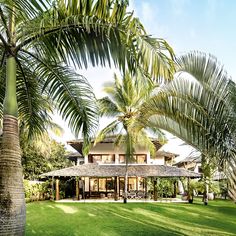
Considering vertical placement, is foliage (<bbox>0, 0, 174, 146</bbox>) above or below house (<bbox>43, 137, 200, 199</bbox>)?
above

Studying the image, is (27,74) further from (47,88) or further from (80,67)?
(80,67)

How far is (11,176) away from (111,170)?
25577mm

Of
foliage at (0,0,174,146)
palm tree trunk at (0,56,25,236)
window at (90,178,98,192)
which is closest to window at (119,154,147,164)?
window at (90,178,98,192)

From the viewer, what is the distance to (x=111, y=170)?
1152 inches

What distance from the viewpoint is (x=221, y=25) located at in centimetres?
798

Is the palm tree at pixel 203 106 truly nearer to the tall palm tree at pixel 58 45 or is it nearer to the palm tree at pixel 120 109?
the tall palm tree at pixel 58 45

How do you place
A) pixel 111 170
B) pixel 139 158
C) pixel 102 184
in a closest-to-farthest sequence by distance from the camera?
pixel 111 170 → pixel 139 158 → pixel 102 184

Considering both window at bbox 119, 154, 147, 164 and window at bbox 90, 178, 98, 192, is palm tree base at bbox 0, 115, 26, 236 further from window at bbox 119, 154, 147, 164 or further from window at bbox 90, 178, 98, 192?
window at bbox 90, 178, 98, 192

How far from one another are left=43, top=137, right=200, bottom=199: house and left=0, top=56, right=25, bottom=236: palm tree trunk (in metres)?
23.2

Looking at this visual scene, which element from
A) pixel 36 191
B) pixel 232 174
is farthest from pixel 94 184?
pixel 232 174

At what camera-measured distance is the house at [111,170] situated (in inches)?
1100

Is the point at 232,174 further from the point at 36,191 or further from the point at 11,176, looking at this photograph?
the point at 36,191

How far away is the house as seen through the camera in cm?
2794

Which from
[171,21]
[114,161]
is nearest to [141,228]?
[171,21]
